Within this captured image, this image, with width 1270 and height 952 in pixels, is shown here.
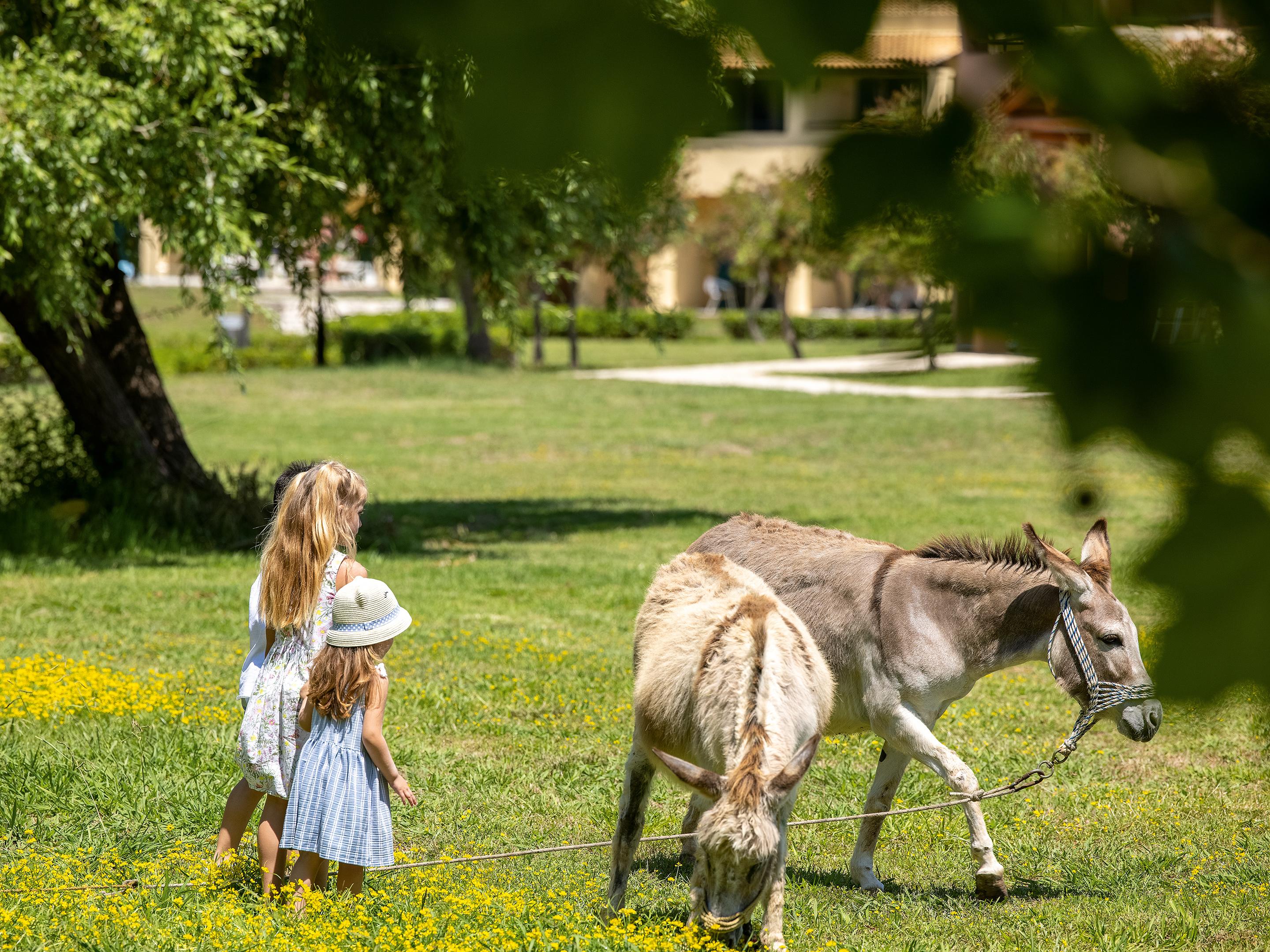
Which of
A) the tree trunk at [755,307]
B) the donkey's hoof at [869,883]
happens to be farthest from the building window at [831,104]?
the tree trunk at [755,307]

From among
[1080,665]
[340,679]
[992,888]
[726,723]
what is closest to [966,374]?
[726,723]

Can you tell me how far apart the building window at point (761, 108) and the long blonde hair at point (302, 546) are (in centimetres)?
477

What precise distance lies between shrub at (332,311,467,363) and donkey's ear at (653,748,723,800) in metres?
31.0

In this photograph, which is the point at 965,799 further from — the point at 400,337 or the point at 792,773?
the point at 400,337

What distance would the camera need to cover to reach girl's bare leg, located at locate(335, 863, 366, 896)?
5242 millimetres

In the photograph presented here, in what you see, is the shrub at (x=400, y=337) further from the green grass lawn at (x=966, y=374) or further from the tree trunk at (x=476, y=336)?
the green grass lawn at (x=966, y=374)

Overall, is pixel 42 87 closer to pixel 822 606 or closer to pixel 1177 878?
pixel 822 606

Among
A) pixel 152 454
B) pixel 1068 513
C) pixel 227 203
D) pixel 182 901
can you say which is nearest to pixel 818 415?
pixel 152 454

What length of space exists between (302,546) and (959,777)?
2.81 m

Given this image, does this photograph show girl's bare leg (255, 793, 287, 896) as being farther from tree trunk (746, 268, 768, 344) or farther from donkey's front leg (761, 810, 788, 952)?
tree trunk (746, 268, 768, 344)

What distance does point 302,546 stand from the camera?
213 inches

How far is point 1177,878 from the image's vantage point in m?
6.06

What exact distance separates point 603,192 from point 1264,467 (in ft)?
1.48

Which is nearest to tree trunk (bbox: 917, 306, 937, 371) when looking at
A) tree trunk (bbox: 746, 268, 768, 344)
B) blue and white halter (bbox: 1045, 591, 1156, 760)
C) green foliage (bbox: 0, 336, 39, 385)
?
blue and white halter (bbox: 1045, 591, 1156, 760)
